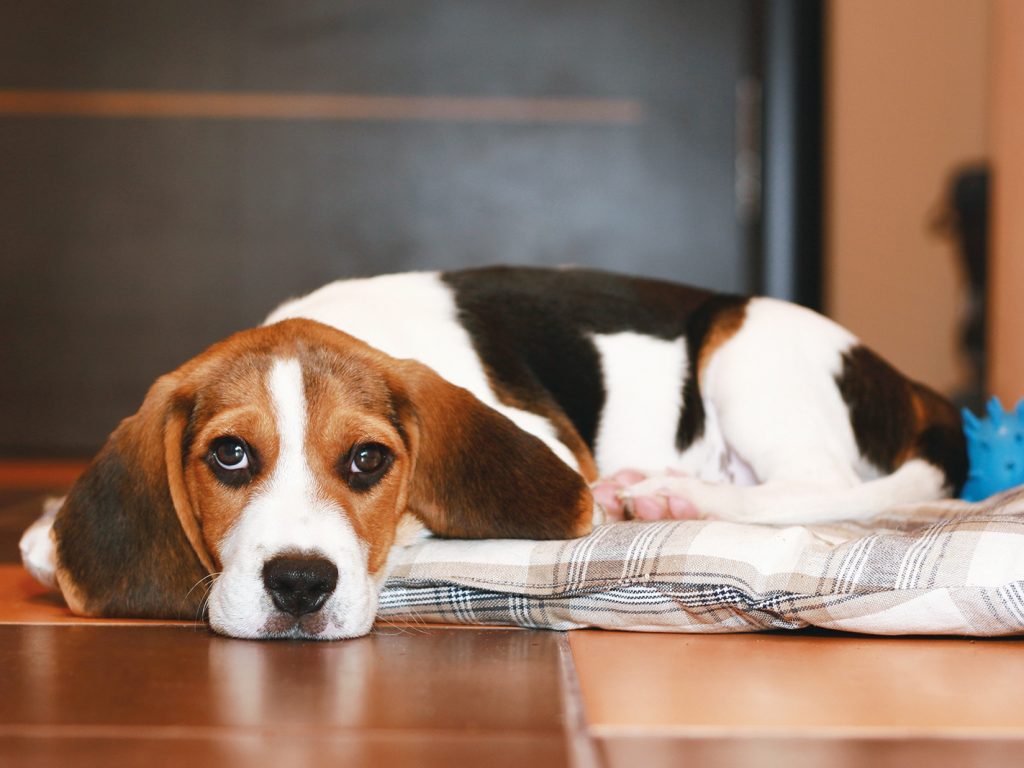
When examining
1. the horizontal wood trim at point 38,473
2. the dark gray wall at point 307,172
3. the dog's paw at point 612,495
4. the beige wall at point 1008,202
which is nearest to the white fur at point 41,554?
the dog's paw at point 612,495

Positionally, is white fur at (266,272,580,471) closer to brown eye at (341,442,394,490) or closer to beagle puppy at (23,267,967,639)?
beagle puppy at (23,267,967,639)

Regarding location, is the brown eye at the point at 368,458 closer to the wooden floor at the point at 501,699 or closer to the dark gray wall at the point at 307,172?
the wooden floor at the point at 501,699

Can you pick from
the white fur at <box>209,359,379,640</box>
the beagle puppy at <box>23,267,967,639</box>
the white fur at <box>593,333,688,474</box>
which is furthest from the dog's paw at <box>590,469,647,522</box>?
the white fur at <box>209,359,379,640</box>

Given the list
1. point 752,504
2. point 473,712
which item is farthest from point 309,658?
point 752,504

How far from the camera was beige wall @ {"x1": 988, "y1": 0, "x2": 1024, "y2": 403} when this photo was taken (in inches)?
165

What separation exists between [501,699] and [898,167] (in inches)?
215

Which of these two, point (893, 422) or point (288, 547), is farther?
point (893, 422)

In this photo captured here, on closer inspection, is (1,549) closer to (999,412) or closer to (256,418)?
(256,418)

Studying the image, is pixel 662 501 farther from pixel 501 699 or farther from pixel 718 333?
pixel 501 699

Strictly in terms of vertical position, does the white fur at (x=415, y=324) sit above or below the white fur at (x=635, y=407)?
above

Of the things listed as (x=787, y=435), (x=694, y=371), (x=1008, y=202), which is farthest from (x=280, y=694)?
(x=1008, y=202)

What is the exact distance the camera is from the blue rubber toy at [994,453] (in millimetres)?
3119

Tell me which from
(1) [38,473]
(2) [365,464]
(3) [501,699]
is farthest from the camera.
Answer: (1) [38,473]

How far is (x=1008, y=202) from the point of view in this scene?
4.32m
